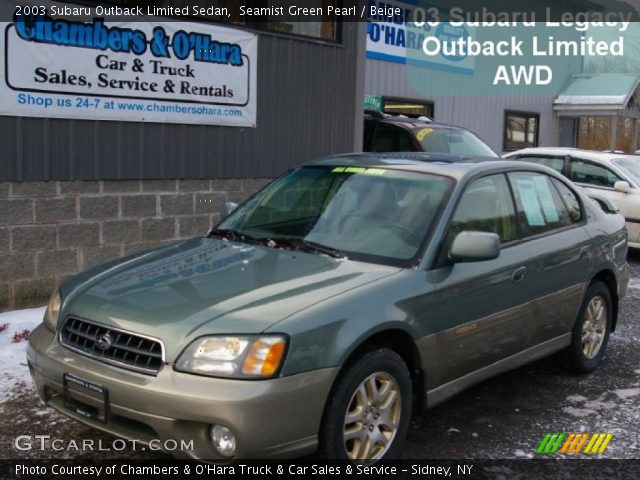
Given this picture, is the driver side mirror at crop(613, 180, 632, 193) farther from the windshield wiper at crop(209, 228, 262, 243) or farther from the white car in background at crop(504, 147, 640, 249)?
the windshield wiper at crop(209, 228, 262, 243)

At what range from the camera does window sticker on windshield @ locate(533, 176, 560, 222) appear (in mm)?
5090

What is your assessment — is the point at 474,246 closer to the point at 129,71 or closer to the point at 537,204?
the point at 537,204

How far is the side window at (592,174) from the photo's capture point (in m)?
10.9

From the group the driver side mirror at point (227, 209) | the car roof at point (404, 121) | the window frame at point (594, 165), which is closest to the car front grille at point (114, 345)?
the driver side mirror at point (227, 209)

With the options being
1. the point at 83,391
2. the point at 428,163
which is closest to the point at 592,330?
the point at 428,163

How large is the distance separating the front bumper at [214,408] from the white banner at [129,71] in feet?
13.8

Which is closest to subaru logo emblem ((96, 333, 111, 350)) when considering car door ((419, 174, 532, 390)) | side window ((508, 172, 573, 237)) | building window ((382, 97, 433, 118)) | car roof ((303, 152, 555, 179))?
car door ((419, 174, 532, 390))

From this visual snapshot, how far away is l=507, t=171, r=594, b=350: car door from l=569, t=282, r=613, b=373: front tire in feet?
0.51

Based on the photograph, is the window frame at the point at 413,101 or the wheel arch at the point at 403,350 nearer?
the wheel arch at the point at 403,350

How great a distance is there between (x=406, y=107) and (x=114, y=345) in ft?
41.9

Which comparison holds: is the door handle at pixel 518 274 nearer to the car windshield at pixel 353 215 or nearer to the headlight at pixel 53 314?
the car windshield at pixel 353 215

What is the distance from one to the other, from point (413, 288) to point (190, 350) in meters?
1.24

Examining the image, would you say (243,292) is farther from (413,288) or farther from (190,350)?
(413,288)

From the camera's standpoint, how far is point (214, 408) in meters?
3.07
